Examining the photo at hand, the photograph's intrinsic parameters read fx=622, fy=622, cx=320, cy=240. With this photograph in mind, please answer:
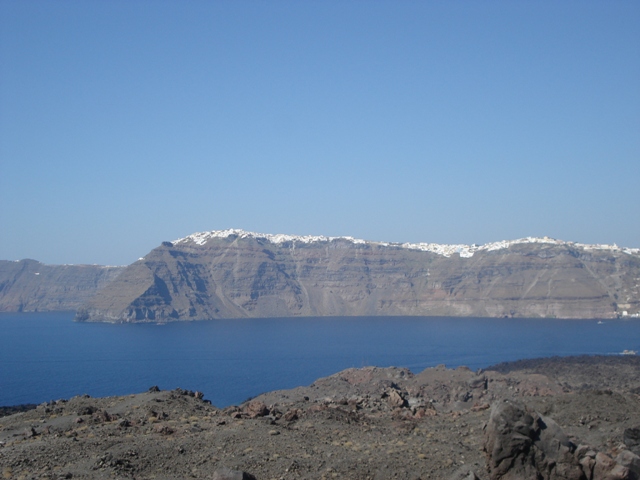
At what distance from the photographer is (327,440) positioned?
18.3 metres

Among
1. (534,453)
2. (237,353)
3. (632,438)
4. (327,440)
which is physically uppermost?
(534,453)

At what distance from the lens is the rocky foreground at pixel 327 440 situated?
1277cm

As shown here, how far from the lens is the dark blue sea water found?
9012cm

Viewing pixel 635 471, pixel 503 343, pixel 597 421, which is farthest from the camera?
pixel 503 343

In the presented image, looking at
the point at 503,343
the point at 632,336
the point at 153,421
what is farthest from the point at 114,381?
the point at 632,336

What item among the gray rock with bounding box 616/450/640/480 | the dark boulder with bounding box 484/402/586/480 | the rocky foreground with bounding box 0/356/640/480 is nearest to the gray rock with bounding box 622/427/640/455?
the rocky foreground with bounding box 0/356/640/480

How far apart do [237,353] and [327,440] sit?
393 feet

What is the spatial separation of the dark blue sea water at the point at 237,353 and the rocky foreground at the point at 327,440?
51.9 meters

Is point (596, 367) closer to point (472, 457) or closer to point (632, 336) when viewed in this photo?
point (472, 457)

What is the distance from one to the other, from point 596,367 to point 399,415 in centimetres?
6305

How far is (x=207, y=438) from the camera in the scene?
18344mm

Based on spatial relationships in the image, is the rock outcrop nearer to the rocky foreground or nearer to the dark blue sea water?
the rocky foreground

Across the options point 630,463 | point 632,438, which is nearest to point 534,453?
point 630,463

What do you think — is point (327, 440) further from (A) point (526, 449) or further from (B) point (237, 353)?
(B) point (237, 353)
